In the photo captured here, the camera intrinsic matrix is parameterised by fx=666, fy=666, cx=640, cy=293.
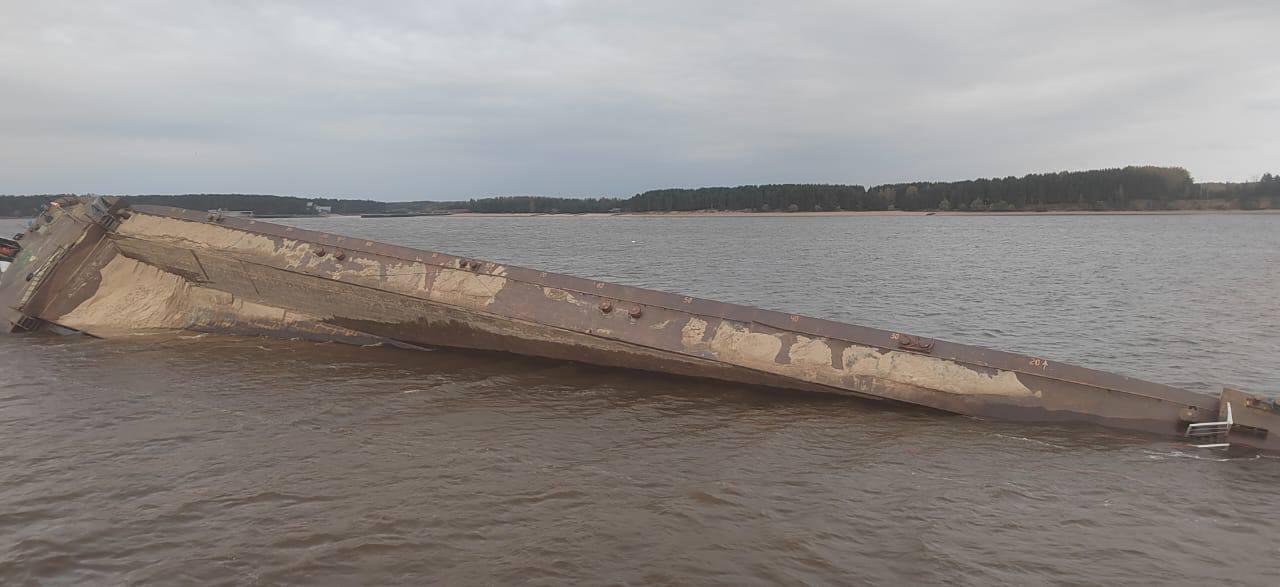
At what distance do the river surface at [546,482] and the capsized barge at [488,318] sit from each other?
0.27m

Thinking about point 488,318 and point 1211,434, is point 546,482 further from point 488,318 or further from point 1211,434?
point 1211,434

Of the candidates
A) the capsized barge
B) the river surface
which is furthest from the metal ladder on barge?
the river surface

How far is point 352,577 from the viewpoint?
3.82 m

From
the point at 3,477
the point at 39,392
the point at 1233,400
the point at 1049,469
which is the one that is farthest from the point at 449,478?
the point at 1233,400

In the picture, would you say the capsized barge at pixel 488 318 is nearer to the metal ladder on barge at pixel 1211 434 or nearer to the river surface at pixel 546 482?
the metal ladder on barge at pixel 1211 434

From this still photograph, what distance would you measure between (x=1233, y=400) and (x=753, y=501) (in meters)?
5.04

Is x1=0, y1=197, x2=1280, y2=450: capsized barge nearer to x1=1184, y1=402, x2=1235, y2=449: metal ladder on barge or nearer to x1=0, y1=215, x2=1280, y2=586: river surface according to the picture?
x1=1184, y1=402, x2=1235, y2=449: metal ladder on barge

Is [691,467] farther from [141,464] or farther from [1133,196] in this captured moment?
[1133,196]

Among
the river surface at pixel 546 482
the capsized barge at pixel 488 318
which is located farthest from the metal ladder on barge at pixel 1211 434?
the river surface at pixel 546 482

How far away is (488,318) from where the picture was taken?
9.04 m

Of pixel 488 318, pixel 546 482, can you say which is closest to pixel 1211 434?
pixel 546 482

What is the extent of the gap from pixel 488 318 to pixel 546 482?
411 centimetres

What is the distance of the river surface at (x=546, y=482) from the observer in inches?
161

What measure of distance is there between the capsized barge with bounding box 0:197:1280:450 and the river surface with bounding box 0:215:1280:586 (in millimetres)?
270
